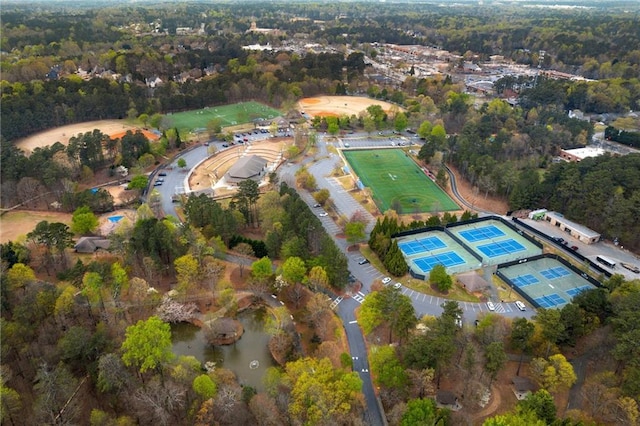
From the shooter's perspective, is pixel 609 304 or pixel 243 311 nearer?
pixel 609 304

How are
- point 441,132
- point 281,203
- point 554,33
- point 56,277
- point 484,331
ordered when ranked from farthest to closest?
1. point 554,33
2. point 441,132
3. point 281,203
4. point 56,277
5. point 484,331

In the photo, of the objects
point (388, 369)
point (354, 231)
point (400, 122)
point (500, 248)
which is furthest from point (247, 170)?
point (388, 369)

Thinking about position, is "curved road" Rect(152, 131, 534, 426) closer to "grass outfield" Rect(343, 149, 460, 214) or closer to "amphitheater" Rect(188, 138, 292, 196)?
"amphitheater" Rect(188, 138, 292, 196)

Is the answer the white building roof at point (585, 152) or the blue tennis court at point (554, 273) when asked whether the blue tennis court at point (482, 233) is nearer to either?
the blue tennis court at point (554, 273)

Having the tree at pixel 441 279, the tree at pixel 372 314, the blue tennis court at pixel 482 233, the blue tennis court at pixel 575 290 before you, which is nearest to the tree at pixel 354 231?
the tree at pixel 441 279

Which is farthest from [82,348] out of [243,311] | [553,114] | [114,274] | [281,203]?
[553,114]

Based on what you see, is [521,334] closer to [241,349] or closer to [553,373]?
[553,373]

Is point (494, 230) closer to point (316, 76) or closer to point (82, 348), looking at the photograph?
point (82, 348)
